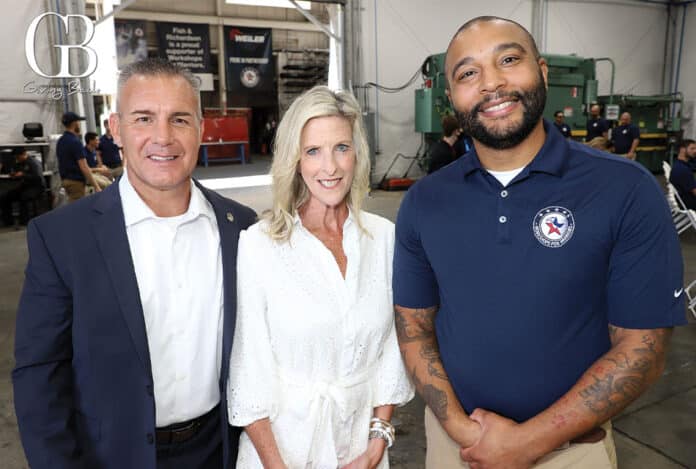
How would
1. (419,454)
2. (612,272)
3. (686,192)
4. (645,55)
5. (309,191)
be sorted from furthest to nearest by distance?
(645,55)
(686,192)
(419,454)
(309,191)
(612,272)

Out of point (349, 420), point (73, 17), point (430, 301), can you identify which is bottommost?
A: point (349, 420)

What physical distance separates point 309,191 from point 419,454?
1.66 m

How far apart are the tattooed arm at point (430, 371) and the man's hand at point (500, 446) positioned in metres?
0.03

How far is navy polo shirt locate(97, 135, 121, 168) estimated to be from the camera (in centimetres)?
894

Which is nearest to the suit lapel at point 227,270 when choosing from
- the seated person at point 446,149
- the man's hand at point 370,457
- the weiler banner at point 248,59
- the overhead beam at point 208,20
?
the man's hand at point 370,457

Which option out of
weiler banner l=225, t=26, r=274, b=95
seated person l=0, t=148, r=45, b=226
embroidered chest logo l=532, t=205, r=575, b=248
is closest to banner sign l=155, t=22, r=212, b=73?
weiler banner l=225, t=26, r=274, b=95

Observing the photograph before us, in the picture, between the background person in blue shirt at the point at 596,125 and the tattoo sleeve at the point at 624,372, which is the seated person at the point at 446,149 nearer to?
the tattoo sleeve at the point at 624,372

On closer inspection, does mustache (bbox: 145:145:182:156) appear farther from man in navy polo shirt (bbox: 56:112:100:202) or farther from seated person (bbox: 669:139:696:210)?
man in navy polo shirt (bbox: 56:112:100:202)

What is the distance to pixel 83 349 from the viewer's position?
1.30 metres

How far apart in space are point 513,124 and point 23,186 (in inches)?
324

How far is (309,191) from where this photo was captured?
5.16ft

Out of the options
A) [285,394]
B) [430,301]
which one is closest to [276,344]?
[285,394]

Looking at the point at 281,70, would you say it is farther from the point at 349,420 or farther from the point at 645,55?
the point at 349,420

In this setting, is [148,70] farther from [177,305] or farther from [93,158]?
[93,158]
